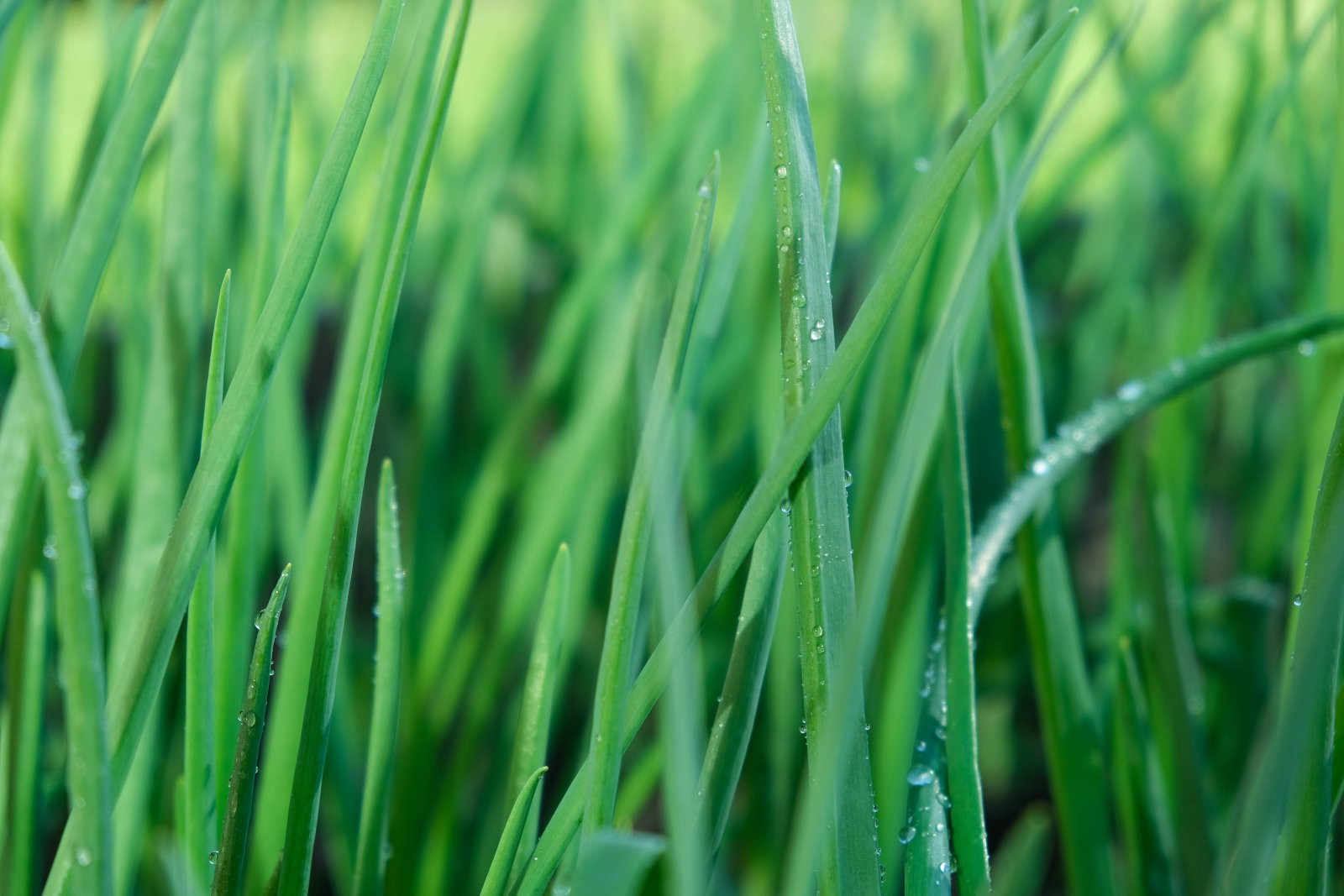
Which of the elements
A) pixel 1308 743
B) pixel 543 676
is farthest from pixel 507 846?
pixel 1308 743

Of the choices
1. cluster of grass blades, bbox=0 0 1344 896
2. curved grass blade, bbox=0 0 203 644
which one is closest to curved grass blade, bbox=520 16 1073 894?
cluster of grass blades, bbox=0 0 1344 896

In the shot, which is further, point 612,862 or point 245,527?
point 245,527

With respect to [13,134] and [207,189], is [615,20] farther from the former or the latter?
[13,134]

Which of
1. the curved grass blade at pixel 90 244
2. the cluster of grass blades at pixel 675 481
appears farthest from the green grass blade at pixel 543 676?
the curved grass blade at pixel 90 244

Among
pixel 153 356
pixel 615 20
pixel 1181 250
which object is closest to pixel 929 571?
pixel 153 356

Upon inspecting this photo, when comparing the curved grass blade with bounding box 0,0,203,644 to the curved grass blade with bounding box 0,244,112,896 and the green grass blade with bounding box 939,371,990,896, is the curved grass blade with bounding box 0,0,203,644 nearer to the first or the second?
the curved grass blade with bounding box 0,244,112,896

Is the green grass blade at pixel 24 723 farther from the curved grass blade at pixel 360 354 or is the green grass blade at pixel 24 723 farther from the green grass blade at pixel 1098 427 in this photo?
the green grass blade at pixel 1098 427

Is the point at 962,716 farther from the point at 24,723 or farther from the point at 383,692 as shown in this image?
the point at 24,723

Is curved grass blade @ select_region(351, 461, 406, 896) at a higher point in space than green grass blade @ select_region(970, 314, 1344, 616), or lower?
lower
